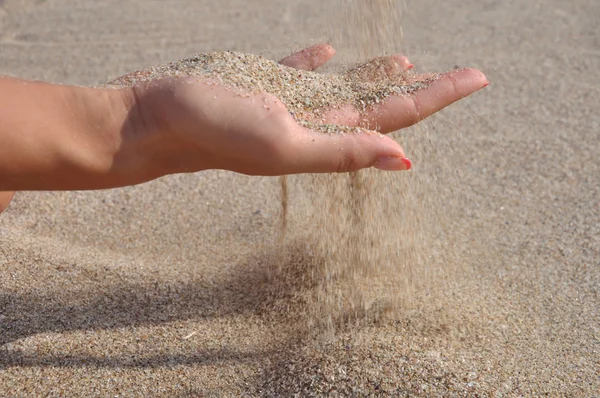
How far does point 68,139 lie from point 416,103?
1.05 meters

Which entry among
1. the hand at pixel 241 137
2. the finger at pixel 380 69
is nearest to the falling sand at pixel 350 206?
the finger at pixel 380 69

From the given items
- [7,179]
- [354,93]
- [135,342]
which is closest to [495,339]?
[354,93]

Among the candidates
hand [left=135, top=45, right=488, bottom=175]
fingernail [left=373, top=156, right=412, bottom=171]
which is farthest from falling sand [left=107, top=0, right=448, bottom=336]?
fingernail [left=373, top=156, right=412, bottom=171]

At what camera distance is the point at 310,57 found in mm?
2463

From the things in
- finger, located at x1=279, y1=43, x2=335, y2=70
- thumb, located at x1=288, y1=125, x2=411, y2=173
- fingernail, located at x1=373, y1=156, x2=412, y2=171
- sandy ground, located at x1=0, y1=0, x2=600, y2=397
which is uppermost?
finger, located at x1=279, y1=43, x2=335, y2=70

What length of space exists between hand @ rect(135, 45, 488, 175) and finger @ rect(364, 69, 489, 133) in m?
0.32

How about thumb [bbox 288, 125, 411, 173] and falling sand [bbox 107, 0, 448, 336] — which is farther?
falling sand [bbox 107, 0, 448, 336]

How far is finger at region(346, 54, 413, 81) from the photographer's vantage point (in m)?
2.26

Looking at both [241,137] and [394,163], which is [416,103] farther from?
[241,137]

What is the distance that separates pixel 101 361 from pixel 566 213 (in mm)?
1993

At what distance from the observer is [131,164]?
1.70 meters

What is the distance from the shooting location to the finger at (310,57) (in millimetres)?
2441

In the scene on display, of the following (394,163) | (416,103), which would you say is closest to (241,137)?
(394,163)

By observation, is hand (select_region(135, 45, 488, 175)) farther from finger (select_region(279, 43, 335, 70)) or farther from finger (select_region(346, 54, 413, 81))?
finger (select_region(279, 43, 335, 70))
